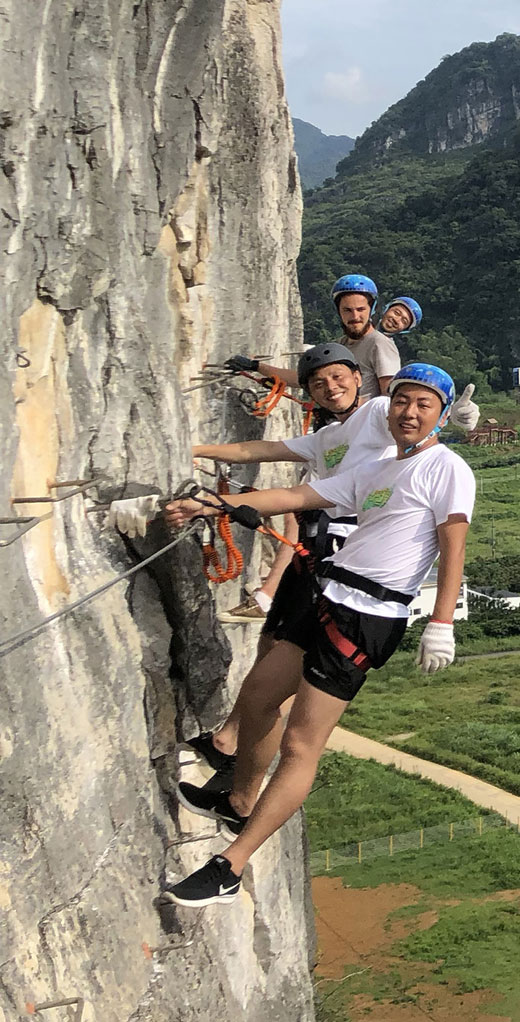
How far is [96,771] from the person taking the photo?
3.57 m

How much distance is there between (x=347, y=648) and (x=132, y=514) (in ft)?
2.98

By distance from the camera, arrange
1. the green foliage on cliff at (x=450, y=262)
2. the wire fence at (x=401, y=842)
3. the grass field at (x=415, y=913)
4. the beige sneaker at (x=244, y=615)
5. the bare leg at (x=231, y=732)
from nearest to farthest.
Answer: the bare leg at (x=231, y=732), the beige sneaker at (x=244, y=615), the grass field at (x=415, y=913), the wire fence at (x=401, y=842), the green foliage on cliff at (x=450, y=262)

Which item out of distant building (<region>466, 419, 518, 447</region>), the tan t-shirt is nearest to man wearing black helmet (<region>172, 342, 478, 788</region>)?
the tan t-shirt

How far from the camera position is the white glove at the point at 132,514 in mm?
3781

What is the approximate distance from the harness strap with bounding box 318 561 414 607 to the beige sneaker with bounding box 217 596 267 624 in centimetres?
221

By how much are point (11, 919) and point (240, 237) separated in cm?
393

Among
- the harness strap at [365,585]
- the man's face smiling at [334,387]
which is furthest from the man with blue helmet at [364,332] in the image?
the harness strap at [365,585]

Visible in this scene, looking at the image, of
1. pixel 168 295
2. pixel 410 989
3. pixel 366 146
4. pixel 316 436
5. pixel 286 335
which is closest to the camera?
pixel 316 436

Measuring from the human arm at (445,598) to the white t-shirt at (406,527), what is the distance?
6 cm

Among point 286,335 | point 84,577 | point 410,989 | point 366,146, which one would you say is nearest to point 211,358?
point 286,335

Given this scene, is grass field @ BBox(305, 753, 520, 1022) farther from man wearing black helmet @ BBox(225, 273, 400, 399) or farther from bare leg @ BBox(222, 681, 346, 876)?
bare leg @ BBox(222, 681, 346, 876)

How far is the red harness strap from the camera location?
11.2ft

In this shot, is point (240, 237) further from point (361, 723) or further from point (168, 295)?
point (361, 723)

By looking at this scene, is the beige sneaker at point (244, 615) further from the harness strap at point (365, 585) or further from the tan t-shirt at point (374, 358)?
the harness strap at point (365, 585)
